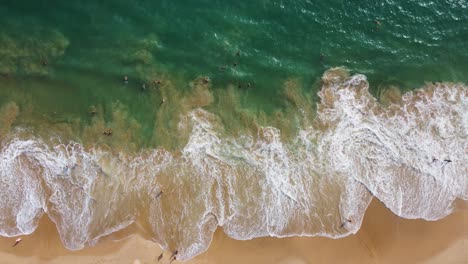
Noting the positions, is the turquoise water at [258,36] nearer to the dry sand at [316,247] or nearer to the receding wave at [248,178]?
the receding wave at [248,178]

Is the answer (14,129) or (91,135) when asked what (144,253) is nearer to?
(91,135)

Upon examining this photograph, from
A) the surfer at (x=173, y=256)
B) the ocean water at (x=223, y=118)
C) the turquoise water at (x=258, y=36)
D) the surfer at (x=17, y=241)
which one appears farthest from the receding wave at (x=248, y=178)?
the turquoise water at (x=258, y=36)

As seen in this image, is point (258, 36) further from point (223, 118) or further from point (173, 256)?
point (173, 256)

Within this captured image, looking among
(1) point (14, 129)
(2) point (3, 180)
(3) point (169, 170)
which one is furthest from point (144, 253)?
(1) point (14, 129)

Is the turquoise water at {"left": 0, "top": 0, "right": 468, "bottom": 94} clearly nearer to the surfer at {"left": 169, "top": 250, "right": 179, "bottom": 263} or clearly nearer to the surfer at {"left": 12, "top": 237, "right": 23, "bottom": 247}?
the surfer at {"left": 12, "top": 237, "right": 23, "bottom": 247}

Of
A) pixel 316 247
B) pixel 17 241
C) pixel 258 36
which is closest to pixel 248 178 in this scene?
pixel 316 247

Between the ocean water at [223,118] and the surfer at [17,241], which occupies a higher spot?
the ocean water at [223,118]
